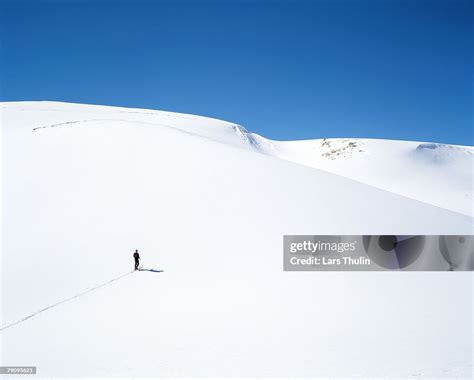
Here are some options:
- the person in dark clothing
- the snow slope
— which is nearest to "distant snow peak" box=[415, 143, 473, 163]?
the snow slope

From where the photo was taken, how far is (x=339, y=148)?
87.2 meters

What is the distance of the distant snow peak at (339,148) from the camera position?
83.5 m

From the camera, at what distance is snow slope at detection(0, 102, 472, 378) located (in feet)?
28.4

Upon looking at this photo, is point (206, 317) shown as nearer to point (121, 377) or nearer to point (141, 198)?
point (121, 377)

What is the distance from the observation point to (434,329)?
9.45 metres

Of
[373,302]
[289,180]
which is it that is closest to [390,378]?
[373,302]

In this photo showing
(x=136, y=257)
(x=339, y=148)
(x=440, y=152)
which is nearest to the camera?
(x=136, y=257)

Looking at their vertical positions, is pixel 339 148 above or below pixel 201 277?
above

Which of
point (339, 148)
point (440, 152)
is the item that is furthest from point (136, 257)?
point (440, 152)

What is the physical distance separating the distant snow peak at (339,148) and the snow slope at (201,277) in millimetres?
63935

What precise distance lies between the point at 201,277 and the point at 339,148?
80423mm

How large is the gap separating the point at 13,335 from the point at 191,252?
6264 millimetres

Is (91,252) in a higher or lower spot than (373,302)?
higher

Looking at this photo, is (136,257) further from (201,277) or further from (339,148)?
(339,148)
